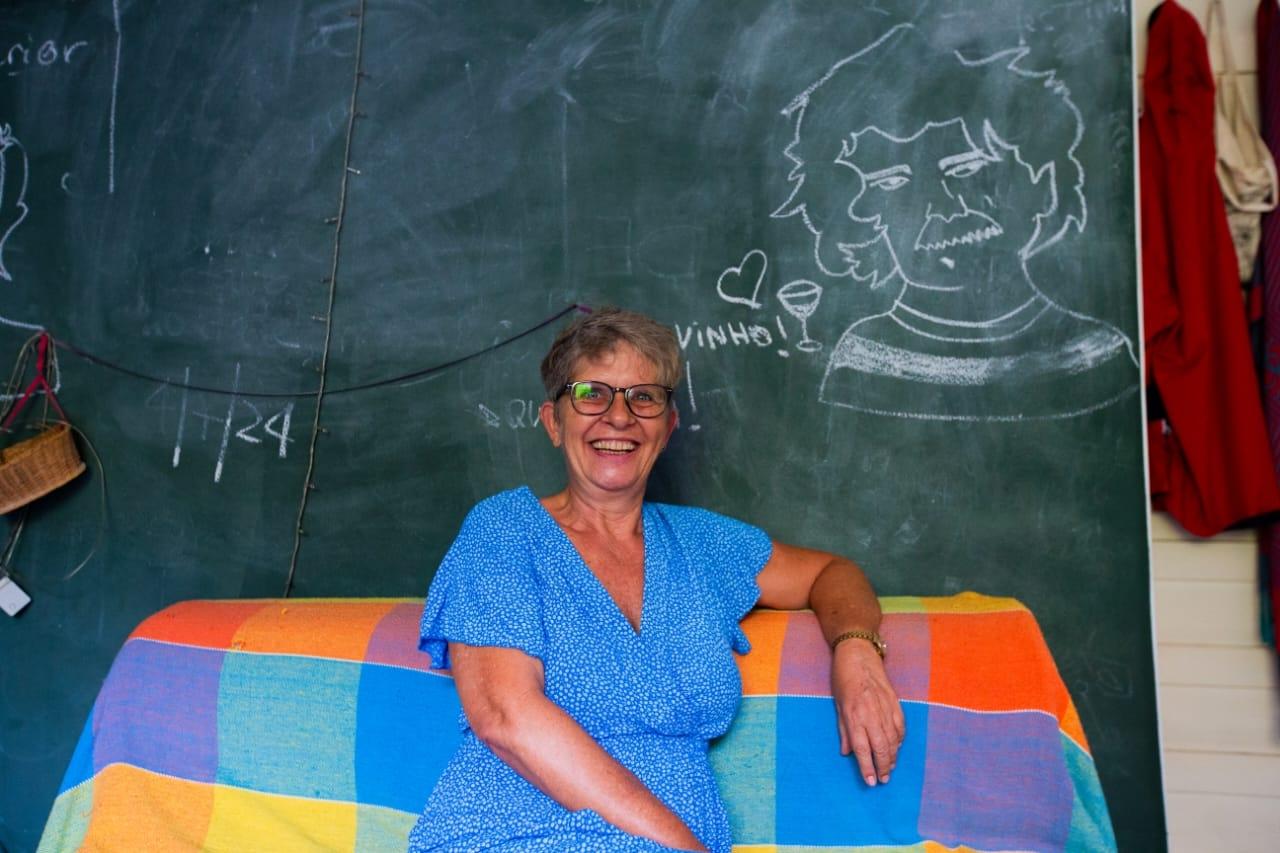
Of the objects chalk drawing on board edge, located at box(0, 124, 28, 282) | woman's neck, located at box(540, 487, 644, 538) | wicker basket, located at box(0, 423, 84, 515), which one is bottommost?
woman's neck, located at box(540, 487, 644, 538)

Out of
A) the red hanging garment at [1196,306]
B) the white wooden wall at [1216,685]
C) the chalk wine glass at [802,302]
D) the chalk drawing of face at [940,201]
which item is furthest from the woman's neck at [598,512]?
the white wooden wall at [1216,685]

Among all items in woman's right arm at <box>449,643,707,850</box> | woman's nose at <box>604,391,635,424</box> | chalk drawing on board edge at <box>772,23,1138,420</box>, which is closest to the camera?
woman's right arm at <box>449,643,707,850</box>

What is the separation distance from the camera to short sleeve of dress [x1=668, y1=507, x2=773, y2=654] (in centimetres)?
194

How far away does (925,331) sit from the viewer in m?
2.27

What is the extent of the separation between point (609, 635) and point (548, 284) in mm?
966

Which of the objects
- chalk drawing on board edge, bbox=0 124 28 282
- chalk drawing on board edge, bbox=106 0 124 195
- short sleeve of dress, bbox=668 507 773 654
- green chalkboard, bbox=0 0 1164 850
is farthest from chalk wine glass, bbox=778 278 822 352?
chalk drawing on board edge, bbox=0 124 28 282

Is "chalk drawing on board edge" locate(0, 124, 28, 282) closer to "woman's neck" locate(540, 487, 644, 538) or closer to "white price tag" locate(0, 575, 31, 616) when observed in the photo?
"white price tag" locate(0, 575, 31, 616)

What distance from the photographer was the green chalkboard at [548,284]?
223cm

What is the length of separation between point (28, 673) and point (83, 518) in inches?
16.3

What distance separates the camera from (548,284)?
2447 millimetres

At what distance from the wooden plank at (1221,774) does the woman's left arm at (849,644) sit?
0.99 meters

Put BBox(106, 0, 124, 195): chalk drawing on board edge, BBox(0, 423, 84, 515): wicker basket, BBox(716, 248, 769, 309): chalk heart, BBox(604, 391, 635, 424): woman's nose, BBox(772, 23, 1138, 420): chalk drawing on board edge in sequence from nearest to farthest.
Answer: BBox(604, 391, 635, 424): woman's nose
BBox(772, 23, 1138, 420): chalk drawing on board edge
BBox(716, 248, 769, 309): chalk heart
BBox(0, 423, 84, 515): wicker basket
BBox(106, 0, 124, 195): chalk drawing on board edge

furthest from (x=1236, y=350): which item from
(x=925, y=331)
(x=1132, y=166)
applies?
(x=925, y=331)

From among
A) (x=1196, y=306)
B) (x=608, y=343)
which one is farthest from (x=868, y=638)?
(x=1196, y=306)
